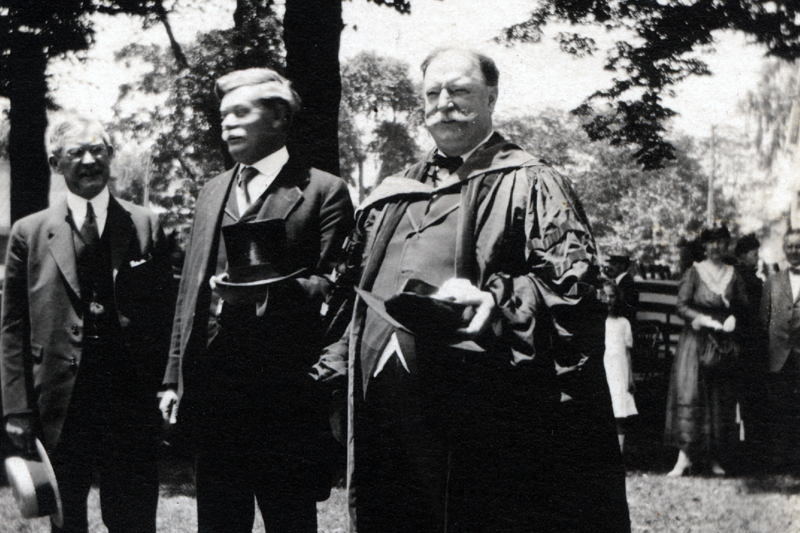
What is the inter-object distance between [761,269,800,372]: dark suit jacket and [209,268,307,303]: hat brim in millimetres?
3734

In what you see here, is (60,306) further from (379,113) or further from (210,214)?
(379,113)

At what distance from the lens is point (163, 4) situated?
5.18 meters

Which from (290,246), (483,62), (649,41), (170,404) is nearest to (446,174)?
(483,62)

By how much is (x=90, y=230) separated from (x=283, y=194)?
91 centimetres

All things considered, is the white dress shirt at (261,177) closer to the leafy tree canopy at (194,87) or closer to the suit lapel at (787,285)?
the leafy tree canopy at (194,87)

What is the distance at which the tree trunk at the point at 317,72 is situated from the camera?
4484 millimetres

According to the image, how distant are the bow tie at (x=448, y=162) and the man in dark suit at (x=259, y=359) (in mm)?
400

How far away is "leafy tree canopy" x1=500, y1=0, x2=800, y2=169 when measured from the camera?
15.6 feet

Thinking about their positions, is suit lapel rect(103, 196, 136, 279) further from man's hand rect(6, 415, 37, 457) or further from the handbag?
the handbag

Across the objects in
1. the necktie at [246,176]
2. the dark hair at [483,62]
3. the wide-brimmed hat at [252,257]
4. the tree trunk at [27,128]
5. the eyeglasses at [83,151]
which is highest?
the tree trunk at [27,128]

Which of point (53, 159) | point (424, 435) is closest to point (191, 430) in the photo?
point (424, 435)

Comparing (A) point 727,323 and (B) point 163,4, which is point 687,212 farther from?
(B) point 163,4

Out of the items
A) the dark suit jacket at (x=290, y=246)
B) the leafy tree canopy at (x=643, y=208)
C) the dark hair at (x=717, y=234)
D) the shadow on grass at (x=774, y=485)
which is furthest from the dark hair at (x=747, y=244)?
the leafy tree canopy at (x=643, y=208)

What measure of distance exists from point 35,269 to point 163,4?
9.69ft
